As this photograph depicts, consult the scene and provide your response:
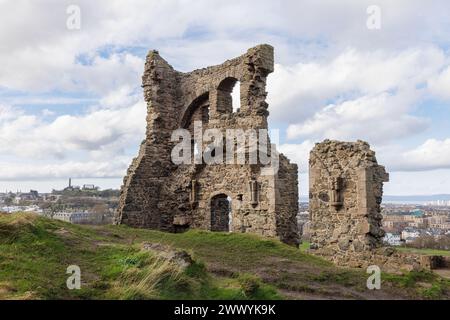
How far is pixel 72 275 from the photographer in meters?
8.04

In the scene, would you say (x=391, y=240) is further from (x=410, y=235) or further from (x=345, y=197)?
(x=410, y=235)

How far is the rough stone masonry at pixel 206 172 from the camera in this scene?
16.5 m

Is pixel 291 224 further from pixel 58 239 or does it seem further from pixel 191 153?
pixel 58 239

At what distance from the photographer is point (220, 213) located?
19.2 m

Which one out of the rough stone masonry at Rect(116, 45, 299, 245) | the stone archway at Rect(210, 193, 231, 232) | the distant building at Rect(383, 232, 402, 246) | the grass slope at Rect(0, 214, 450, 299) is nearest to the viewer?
the grass slope at Rect(0, 214, 450, 299)

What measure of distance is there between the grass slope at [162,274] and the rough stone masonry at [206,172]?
3.53m

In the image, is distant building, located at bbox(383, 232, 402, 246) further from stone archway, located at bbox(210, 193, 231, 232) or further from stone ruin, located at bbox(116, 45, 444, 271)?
stone archway, located at bbox(210, 193, 231, 232)

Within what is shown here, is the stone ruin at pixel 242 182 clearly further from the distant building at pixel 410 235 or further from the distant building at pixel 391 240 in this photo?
the distant building at pixel 410 235

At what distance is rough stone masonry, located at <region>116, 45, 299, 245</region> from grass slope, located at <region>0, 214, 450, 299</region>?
3533mm

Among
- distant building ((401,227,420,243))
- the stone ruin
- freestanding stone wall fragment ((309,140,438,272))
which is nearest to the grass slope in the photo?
freestanding stone wall fragment ((309,140,438,272))

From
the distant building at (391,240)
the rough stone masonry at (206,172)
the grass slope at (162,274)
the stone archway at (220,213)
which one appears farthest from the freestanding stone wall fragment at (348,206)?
the stone archway at (220,213)

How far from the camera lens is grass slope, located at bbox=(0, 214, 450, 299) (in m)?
7.36
